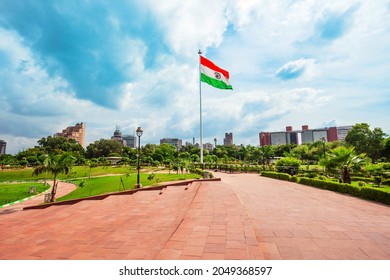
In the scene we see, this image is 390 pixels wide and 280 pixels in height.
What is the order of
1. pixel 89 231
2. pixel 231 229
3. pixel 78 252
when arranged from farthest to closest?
pixel 89 231
pixel 231 229
pixel 78 252

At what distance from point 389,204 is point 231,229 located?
30.2ft

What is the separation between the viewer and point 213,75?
22219 mm

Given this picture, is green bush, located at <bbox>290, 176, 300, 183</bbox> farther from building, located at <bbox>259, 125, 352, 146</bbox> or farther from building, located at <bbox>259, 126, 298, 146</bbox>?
building, located at <bbox>259, 126, 298, 146</bbox>

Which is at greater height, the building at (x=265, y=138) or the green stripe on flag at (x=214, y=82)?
the building at (x=265, y=138)

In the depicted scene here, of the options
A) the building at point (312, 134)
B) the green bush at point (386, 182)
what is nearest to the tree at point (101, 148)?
the green bush at point (386, 182)

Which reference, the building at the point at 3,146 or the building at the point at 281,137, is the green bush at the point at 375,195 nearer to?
the building at the point at 281,137

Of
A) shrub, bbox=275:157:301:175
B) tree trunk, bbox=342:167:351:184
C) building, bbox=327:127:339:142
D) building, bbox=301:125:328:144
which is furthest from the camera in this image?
building, bbox=301:125:328:144

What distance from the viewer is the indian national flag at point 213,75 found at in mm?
22047

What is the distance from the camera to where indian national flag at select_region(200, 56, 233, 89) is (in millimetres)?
22047

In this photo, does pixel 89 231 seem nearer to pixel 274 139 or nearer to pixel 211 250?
pixel 211 250

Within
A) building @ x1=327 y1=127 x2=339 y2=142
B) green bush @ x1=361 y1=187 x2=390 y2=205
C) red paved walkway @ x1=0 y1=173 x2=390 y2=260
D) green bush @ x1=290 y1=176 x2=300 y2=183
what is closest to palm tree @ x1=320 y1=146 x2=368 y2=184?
green bush @ x1=290 y1=176 x2=300 y2=183
